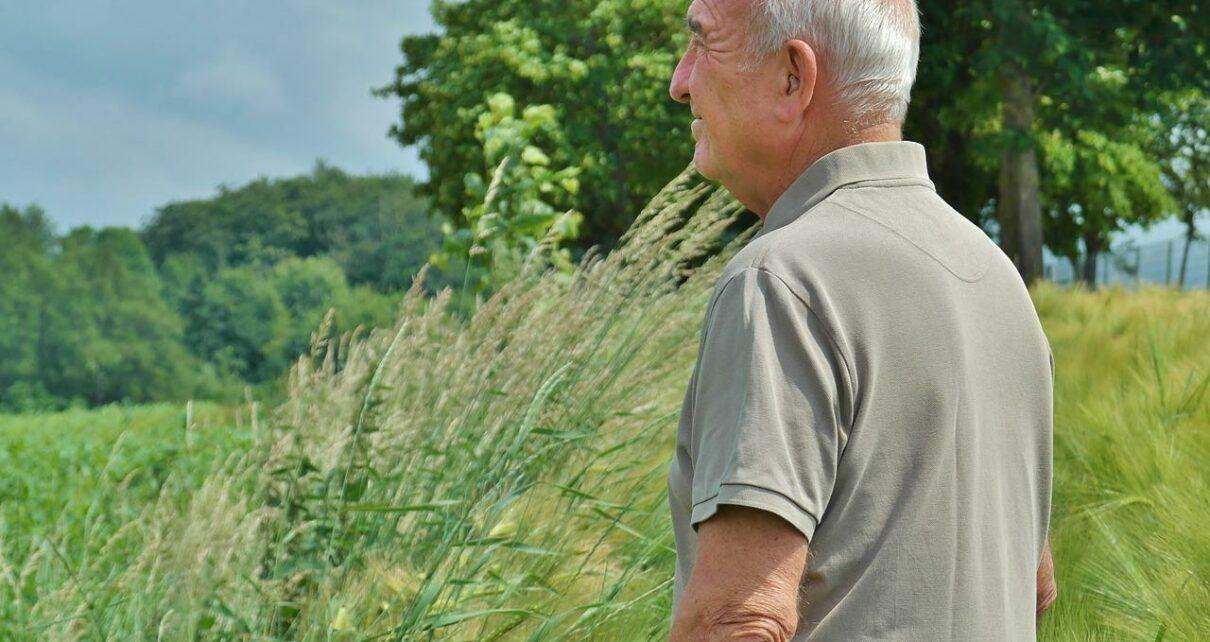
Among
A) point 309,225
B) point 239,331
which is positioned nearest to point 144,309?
point 239,331

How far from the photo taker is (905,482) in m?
1.05

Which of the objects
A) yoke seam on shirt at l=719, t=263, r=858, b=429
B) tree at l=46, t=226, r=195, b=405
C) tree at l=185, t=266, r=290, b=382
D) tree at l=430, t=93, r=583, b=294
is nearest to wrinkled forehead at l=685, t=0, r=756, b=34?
yoke seam on shirt at l=719, t=263, r=858, b=429

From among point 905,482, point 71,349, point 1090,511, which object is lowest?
point 71,349

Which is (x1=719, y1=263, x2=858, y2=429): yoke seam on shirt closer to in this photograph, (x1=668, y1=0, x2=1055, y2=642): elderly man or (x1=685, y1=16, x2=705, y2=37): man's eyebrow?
(x1=668, y1=0, x2=1055, y2=642): elderly man

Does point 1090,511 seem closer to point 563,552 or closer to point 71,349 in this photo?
point 563,552

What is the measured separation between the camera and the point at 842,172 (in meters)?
1.14

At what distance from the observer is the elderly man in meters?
0.97

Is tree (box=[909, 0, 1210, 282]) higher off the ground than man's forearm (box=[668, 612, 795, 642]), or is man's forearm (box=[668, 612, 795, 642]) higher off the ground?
tree (box=[909, 0, 1210, 282])

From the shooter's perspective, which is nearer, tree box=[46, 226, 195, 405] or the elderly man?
the elderly man

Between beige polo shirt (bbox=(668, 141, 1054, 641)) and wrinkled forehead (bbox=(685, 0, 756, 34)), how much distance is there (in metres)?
0.17

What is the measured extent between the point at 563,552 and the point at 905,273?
1.75 metres

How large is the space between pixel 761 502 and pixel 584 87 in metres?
19.3

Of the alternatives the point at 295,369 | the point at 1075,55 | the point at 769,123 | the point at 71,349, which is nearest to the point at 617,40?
the point at 1075,55

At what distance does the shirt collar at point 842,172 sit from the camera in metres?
1.14
